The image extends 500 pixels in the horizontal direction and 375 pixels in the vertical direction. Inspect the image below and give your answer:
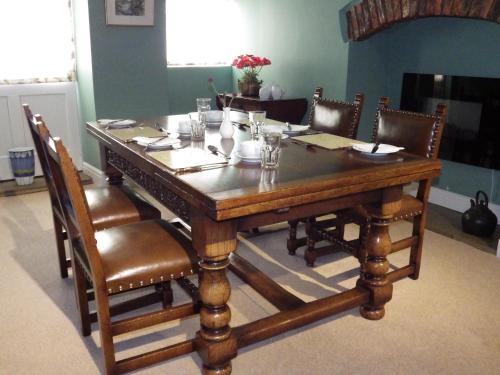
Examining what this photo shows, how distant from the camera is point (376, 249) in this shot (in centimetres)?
223

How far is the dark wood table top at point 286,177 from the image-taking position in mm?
1562

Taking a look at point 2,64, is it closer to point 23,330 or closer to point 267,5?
point 267,5

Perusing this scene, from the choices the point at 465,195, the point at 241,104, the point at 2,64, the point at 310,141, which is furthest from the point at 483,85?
the point at 2,64

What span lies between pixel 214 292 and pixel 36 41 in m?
3.43

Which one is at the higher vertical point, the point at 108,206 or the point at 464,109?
the point at 464,109

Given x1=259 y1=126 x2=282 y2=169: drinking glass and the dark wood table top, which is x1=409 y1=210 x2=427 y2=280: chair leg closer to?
the dark wood table top

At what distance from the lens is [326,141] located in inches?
92.9

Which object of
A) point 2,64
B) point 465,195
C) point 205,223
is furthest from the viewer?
point 2,64

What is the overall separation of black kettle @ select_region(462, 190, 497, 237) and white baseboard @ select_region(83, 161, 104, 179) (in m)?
3.01

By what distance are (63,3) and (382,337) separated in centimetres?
384

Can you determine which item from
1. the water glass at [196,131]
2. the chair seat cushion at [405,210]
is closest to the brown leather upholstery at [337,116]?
the chair seat cushion at [405,210]

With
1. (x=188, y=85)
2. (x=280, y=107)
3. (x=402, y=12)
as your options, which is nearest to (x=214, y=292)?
(x=402, y=12)

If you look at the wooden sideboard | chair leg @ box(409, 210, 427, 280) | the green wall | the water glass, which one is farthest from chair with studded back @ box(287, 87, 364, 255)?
the green wall

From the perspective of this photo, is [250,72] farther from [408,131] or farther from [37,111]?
[408,131]
